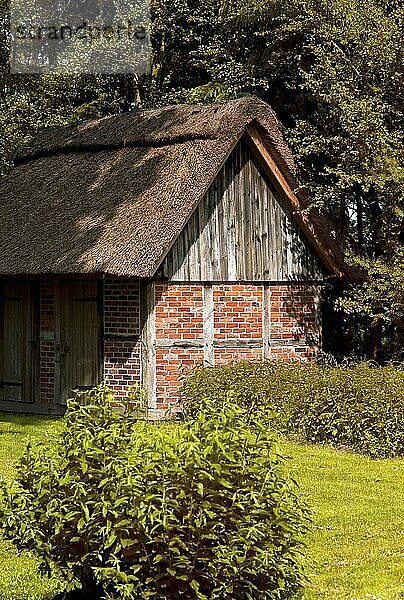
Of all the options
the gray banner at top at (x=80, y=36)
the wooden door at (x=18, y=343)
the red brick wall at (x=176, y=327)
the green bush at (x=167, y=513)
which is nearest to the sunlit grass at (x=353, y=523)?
the green bush at (x=167, y=513)

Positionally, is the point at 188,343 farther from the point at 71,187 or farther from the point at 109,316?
the point at 71,187

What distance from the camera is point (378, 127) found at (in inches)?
570

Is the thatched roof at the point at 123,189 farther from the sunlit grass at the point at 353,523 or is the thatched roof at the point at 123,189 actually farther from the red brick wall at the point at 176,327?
the sunlit grass at the point at 353,523

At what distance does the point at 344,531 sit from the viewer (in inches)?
330

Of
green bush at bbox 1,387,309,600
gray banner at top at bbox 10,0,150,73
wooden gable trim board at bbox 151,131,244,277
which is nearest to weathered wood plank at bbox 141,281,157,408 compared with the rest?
wooden gable trim board at bbox 151,131,244,277

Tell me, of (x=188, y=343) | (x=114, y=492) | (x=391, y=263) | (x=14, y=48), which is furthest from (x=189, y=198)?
(x=14, y=48)

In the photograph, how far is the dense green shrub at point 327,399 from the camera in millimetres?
11727

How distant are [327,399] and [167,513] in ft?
23.0

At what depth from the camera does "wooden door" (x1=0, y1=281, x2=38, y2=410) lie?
53.2 ft

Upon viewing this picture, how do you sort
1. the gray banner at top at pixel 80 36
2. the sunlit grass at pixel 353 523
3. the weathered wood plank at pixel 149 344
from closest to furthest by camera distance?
1. the sunlit grass at pixel 353 523
2. the weathered wood plank at pixel 149 344
3. the gray banner at top at pixel 80 36

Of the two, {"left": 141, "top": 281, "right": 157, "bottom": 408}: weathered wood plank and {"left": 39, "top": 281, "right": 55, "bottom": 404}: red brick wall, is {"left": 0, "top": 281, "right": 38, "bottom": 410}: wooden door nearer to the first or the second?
{"left": 39, "top": 281, "right": 55, "bottom": 404}: red brick wall

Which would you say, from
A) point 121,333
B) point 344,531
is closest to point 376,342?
point 121,333

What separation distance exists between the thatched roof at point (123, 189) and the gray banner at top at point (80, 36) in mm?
5108

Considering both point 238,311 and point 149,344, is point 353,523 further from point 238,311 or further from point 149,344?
point 238,311
